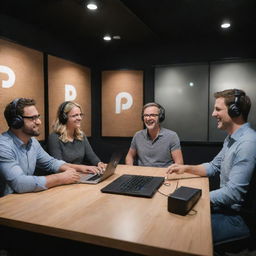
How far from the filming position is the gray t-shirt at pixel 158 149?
2.69 metres

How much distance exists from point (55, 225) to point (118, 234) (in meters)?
0.28

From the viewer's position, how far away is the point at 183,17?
9.21ft

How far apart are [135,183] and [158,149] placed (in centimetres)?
114

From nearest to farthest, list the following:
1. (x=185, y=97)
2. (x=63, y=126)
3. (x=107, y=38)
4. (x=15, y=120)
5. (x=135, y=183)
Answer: (x=135, y=183), (x=15, y=120), (x=63, y=126), (x=107, y=38), (x=185, y=97)

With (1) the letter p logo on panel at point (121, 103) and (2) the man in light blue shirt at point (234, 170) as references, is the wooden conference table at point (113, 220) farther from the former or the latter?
(1) the letter p logo on panel at point (121, 103)

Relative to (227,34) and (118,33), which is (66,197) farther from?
(227,34)

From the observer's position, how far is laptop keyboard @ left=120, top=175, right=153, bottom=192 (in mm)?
1472

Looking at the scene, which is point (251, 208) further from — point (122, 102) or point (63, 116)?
point (122, 102)

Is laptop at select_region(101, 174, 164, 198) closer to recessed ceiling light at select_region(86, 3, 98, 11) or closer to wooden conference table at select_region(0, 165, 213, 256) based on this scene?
wooden conference table at select_region(0, 165, 213, 256)

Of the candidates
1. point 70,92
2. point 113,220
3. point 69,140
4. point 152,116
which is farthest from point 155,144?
point 113,220

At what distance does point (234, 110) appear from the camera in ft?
5.54

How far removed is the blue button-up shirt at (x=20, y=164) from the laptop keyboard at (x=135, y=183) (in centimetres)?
51

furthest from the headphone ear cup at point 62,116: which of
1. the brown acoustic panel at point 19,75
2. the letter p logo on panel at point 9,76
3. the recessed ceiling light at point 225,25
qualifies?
the recessed ceiling light at point 225,25

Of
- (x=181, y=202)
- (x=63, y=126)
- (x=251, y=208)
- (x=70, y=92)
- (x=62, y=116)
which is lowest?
(x=251, y=208)
